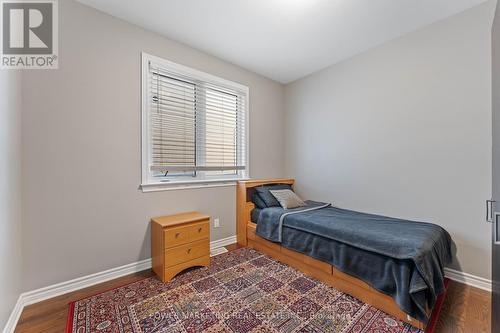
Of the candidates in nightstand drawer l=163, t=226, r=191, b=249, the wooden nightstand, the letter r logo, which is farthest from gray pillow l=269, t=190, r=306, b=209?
the letter r logo

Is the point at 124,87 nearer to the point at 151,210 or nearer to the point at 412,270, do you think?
the point at 151,210

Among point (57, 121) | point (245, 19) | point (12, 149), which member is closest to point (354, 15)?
point (245, 19)

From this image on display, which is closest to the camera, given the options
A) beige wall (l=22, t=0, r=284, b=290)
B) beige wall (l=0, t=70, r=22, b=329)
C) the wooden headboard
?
beige wall (l=0, t=70, r=22, b=329)

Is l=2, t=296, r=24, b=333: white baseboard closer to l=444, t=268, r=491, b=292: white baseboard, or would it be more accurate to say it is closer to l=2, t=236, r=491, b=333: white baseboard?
l=2, t=236, r=491, b=333: white baseboard

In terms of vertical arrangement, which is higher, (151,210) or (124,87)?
(124,87)

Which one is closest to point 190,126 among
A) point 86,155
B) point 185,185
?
point 185,185

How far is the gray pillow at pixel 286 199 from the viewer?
2838mm

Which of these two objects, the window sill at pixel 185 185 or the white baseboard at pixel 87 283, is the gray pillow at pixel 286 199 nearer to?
the window sill at pixel 185 185

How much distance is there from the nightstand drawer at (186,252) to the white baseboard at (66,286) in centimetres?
41

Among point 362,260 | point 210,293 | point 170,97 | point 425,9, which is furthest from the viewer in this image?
point 170,97

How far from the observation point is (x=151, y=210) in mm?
2342

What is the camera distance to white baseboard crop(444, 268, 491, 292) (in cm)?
193

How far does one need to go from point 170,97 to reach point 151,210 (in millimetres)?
1325

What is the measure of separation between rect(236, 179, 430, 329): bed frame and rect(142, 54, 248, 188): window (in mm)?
381
